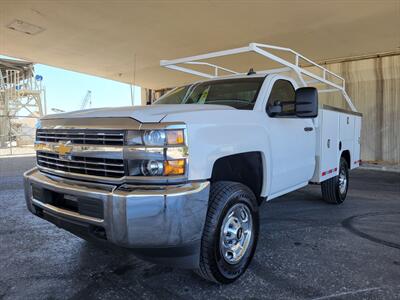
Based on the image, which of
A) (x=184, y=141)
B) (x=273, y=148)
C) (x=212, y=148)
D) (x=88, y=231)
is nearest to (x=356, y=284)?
(x=273, y=148)

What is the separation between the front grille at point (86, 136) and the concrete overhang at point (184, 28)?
5.34 meters

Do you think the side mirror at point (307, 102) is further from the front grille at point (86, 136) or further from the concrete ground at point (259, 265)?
the front grille at point (86, 136)

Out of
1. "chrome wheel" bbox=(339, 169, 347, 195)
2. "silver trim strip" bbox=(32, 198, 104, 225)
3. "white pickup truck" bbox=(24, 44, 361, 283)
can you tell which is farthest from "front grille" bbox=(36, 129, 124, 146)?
"chrome wheel" bbox=(339, 169, 347, 195)

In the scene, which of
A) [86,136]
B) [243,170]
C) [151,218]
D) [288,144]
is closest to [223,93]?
[288,144]

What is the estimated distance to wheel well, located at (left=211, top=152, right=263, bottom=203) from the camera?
2.80m

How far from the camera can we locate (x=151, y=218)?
209cm

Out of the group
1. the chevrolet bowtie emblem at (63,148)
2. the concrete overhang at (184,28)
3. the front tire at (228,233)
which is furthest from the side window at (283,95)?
the concrete overhang at (184,28)

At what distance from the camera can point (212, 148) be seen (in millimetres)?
2428

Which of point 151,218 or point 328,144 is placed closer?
point 151,218

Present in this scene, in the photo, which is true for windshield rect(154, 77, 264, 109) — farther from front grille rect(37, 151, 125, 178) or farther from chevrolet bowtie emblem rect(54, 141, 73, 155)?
chevrolet bowtie emblem rect(54, 141, 73, 155)

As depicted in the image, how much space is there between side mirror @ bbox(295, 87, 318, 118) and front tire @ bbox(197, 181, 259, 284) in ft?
3.45

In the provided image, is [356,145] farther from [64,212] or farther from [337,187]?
[64,212]

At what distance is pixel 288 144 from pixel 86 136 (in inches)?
84.0

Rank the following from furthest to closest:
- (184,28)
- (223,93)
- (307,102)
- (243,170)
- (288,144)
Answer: (184,28), (223,93), (288,144), (307,102), (243,170)
